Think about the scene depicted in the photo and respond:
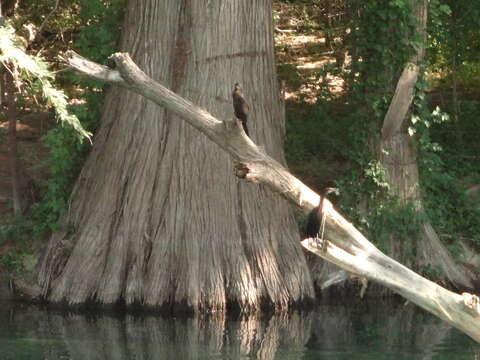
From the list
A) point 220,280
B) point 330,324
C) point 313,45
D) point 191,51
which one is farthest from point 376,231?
point 313,45

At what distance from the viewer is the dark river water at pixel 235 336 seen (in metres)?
11.4

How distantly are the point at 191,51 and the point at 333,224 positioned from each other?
18.1 ft

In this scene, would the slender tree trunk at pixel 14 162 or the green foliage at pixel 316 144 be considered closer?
the slender tree trunk at pixel 14 162

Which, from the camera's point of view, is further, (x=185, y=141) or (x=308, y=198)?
(x=185, y=141)

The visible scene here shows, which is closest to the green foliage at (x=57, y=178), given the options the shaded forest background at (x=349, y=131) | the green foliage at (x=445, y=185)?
the shaded forest background at (x=349, y=131)

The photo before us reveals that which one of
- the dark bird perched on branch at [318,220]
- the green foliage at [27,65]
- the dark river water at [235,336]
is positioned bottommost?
the dark river water at [235,336]

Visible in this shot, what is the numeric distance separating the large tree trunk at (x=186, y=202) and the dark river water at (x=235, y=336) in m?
0.32

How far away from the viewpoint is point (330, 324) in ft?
42.1

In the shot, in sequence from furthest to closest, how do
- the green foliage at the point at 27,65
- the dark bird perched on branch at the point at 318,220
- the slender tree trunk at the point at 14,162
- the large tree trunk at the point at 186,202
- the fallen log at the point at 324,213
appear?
the slender tree trunk at the point at 14,162 → the large tree trunk at the point at 186,202 → the green foliage at the point at 27,65 → the dark bird perched on branch at the point at 318,220 → the fallen log at the point at 324,213

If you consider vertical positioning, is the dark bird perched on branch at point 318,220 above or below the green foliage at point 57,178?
below

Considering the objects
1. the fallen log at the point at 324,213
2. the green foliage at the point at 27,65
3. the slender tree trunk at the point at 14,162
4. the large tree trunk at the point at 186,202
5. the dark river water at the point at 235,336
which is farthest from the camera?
the slender tree trunk at the point at 14,162

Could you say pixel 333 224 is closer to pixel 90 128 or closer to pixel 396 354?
pixel 396 354

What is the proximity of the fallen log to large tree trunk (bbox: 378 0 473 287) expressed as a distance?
5.26 m

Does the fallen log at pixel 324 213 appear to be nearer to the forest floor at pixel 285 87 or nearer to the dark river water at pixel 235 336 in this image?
the dark river water at pixel 235 336
